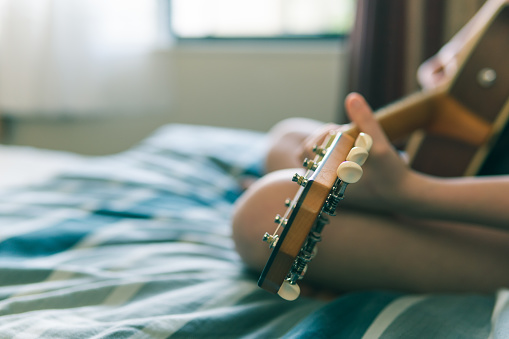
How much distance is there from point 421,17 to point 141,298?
5.05ft

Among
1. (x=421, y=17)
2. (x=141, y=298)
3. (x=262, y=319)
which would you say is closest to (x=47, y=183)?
(x=141, y=298)

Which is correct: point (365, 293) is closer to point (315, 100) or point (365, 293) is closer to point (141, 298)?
point (141, 298)

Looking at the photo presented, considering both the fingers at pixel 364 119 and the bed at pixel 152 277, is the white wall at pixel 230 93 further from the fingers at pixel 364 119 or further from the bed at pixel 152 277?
the fingers at pixel 364 119

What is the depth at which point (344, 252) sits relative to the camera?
0.64 meters

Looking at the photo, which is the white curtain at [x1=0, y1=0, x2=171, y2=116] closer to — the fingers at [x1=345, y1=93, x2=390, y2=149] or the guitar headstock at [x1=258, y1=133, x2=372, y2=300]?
the fingers at [x1=345, y1=93, x2=390, y2=149]

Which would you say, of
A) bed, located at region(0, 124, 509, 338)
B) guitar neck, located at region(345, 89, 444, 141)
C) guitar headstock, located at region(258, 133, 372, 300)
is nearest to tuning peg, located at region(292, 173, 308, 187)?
guitar headstock, located at region(258, 133, 372, 300)

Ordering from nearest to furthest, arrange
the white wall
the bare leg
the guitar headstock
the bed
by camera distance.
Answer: the guitar headstock < the bed < the bare leg < the white wall

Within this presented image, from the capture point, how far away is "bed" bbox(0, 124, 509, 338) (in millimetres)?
501

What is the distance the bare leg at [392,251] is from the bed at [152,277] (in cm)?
4

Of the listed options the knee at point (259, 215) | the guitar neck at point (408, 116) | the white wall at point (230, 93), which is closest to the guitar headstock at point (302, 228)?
the knee at point (259, 215)

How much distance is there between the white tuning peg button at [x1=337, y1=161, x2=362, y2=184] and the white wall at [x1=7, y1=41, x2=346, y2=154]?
1.55 meters

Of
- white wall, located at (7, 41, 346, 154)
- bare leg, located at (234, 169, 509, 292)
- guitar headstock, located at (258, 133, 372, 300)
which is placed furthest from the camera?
white wall, located at (7, 41, 346, 154)

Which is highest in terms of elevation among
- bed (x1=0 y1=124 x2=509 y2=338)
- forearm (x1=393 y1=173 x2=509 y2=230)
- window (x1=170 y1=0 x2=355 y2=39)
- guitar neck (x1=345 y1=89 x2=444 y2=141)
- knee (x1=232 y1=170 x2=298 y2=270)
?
window (x1=170 y1=0 x2=355 y2=39)

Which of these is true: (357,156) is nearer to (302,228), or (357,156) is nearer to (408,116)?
(302,228)
